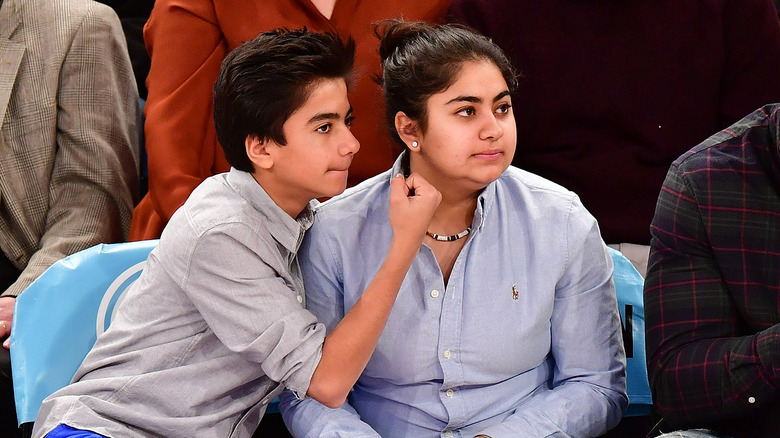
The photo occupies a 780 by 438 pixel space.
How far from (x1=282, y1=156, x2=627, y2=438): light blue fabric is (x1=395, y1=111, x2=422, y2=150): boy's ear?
0.16 m

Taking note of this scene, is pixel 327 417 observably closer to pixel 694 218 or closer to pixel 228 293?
pixel 228 293

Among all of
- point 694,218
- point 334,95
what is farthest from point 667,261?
point 334,95

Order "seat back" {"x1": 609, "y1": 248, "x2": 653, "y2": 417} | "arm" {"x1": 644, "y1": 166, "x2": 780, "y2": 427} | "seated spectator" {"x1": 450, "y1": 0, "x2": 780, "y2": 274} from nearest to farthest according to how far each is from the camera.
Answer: "arm" {"x1": 644, "y1": 166, "x2": 780, "y2": 427}
"seat back" {"x1": 609, "y1": 248, "x2": 653, "y2": 417}
"seated spectator" {"x1": 450, "y1": 0, "x2": 780, "y2": 274}

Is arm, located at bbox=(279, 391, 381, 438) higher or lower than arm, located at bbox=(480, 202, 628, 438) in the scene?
lower

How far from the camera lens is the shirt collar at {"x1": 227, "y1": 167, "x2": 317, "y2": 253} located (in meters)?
1.96

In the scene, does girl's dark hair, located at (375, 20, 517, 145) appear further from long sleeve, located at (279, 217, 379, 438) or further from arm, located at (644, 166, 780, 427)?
arm, located at (644, 166, 780, 427)

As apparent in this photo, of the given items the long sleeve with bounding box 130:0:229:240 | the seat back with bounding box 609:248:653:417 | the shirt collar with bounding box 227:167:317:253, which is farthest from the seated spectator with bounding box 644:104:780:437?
the long sleeve with bounding box 130:0:229:240

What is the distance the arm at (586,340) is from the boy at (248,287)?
36cm

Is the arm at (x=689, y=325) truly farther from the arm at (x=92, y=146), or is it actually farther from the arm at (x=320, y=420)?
the arm at (x=92, y=146)

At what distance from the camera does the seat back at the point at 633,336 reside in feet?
7.17

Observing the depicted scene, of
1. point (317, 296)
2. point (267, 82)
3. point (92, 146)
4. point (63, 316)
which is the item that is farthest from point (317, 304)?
point (92, 146)

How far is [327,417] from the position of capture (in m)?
1.96

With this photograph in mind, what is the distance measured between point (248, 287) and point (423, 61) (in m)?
0.59

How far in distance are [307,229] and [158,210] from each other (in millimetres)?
798
